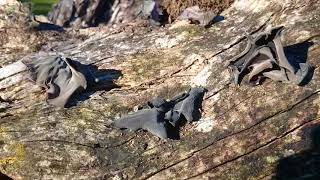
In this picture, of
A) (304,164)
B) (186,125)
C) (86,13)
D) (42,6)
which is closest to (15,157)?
(186,125)

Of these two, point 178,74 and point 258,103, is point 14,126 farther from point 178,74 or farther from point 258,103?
point 258,103

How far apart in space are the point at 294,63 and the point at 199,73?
619 mm

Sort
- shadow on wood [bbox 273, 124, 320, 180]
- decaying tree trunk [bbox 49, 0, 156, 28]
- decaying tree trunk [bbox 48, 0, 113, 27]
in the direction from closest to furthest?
1. shadow on wood [bbox 273, 124, 320, 180]
2. decaying tree trunk [bbox 49, 0, 156, 28]
3. decaying tree trunk [bbox 48, 0, 113, 27]

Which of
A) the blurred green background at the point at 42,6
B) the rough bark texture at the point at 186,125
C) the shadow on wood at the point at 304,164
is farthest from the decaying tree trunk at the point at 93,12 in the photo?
the blurred green background at the point at 42,6

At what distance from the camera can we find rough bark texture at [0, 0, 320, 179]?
307 centimetres

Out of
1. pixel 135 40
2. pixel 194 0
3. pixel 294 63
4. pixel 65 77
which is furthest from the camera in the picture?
pixel 194 0

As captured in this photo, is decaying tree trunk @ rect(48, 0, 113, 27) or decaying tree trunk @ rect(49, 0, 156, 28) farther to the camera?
decaying tree trunk @ rect(48, 0, 113, 27)

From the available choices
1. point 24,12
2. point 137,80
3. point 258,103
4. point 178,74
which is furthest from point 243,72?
point 24,12

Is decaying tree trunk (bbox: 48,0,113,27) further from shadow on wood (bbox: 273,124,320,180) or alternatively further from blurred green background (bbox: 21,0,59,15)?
shadow on wood (bbox: 273,124,320,180)

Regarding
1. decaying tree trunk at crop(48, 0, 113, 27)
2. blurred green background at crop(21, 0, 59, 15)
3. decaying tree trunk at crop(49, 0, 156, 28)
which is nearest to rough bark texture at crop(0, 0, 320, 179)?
decaying tree trunk at crop(49, 0, 156, 28)

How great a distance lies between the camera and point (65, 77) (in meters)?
3.37

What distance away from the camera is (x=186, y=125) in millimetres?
3227

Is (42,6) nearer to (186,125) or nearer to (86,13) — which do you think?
(86,13)

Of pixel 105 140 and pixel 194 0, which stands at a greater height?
pixel 194 0
